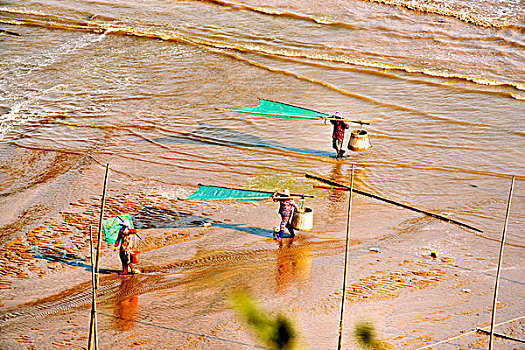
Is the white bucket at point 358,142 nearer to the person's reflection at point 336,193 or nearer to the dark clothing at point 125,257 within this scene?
the person's reflection at point 336,193

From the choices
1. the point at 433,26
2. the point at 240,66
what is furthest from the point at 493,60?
the point at 240,66

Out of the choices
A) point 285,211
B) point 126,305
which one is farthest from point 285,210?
point 126,305

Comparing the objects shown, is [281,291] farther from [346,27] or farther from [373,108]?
[346,27]

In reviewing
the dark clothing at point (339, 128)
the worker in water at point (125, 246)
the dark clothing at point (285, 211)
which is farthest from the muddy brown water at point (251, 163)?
the dark clothing at point (339, 128)

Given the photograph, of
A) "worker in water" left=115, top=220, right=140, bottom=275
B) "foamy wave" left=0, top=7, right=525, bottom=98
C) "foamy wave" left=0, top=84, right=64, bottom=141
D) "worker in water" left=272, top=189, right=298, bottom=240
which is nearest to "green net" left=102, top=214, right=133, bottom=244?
"worker in water" left=115, top=220, right=140, bottom=275

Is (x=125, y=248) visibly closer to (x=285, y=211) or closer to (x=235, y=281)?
(x=235, y=281)

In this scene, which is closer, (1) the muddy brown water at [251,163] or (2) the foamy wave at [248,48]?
(1) the muddy brown water at [251,163]
